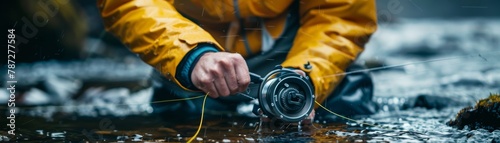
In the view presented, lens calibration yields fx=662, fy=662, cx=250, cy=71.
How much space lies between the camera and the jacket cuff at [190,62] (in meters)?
2.56

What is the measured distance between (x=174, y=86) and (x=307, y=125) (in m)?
0.78

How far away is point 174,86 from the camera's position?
3275 mm

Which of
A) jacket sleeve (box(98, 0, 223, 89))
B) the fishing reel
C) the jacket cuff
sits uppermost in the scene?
jacket sleeve (box(98, 0, 223, 89))

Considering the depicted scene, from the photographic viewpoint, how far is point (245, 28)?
10.8ft

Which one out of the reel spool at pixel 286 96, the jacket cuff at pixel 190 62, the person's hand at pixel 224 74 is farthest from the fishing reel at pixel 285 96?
the jacket cuff at pixel 190 62

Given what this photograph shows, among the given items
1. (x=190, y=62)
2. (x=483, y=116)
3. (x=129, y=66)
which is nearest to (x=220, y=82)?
(x=190, y=62)

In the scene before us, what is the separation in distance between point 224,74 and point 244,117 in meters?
0.93

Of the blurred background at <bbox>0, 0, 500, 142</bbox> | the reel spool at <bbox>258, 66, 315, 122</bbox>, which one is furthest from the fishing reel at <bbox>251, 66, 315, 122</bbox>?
the blurred background at <bbox>0, 0, 500, 142</bbox>

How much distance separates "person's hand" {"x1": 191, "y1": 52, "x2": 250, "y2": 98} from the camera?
92.9 inches

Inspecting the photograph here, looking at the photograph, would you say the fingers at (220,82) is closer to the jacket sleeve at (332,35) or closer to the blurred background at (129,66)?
the jacket sleeve at (332,35)

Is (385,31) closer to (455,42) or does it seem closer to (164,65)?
(455,42)

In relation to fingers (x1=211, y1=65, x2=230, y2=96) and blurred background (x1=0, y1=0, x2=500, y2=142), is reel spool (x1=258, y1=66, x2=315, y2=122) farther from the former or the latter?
blurred background (x1=0, y1=0, x2=500, y2=142)

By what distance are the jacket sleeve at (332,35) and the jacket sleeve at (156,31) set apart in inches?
22.4

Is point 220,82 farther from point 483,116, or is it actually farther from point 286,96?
point 483,116
